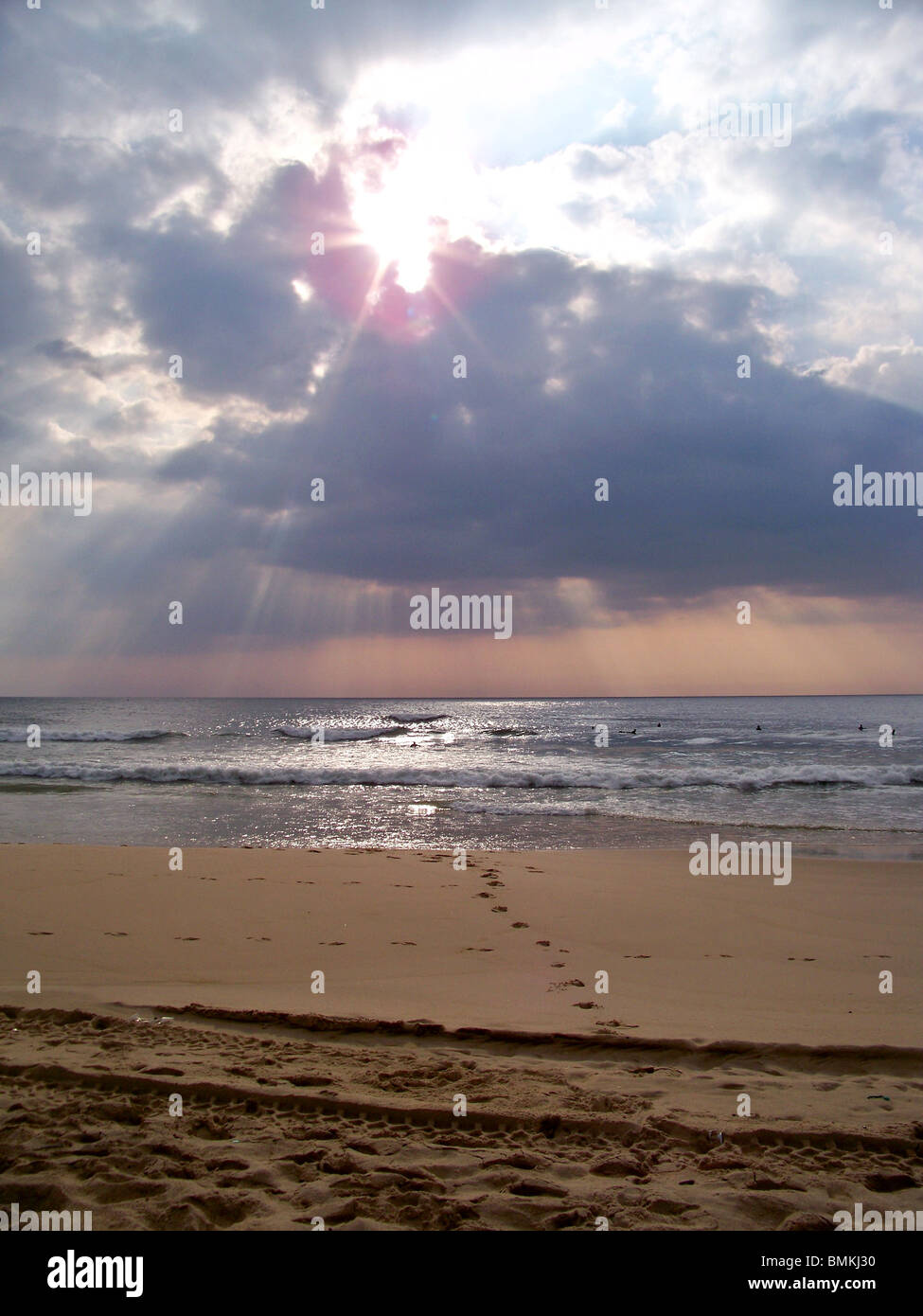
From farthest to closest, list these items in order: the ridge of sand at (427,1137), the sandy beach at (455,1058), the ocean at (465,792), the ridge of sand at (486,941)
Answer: the ocean at (465,792) → the ridge of sand at (486,941) → the sandy beach at (455,1058) → the ridge of sand at (427,1137)

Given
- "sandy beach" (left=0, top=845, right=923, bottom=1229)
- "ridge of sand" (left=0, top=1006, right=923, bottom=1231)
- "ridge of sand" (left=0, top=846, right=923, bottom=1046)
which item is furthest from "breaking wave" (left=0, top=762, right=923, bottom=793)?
"ridge of sand" (left=0, top=1006, right=923, bottom=1231)

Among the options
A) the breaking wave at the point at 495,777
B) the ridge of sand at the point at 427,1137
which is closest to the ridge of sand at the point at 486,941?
the ridge of sand at the point at 427,1137

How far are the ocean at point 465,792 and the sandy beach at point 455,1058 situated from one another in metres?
5.34

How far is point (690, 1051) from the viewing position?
4895mm

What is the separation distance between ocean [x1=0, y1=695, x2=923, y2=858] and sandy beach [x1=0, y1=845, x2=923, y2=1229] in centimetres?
534

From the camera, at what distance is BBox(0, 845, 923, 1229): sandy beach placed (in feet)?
10.6

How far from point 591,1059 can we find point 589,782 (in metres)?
19.9

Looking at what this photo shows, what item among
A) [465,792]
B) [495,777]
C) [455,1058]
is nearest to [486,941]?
[455,1058]

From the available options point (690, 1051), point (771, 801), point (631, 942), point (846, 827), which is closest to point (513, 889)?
point (631, 942)

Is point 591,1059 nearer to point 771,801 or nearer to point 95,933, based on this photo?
point 95,933

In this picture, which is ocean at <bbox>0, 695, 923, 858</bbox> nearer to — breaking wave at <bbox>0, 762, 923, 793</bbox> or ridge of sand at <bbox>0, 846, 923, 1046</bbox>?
breaking wave at <bbox>0, 762, 923, 793</bbox>

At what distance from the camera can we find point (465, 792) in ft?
72.6

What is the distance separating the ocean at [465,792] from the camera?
1480 centimetres

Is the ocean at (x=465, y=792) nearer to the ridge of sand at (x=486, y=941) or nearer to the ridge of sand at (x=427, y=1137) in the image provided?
the ridge of sand at (x=486, y=941)
